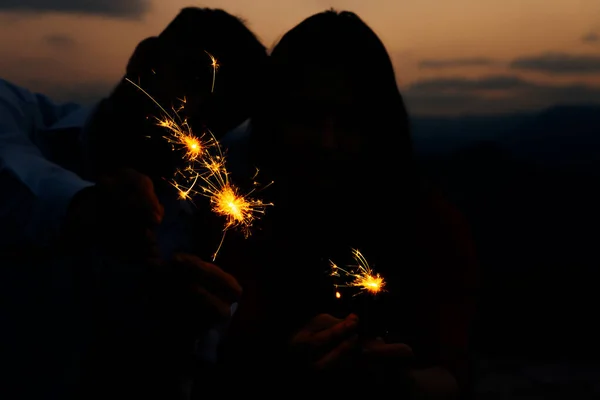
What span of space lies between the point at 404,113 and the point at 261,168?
2.29ft

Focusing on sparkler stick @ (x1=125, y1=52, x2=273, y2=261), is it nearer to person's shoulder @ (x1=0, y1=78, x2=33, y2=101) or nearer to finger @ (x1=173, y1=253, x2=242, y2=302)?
finger @ (x1=173, y1=253, x2=242, y2=302)

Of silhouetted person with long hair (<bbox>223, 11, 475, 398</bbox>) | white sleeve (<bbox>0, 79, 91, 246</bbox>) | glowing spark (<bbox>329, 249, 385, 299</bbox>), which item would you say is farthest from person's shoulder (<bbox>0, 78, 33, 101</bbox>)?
glowing spark (<bbox>329, 249, 385, 299</bbox>)

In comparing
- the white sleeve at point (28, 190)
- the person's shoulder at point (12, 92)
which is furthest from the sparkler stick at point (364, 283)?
the person's shoulder at point (12, 92)

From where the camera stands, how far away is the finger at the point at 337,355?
6.07 feet

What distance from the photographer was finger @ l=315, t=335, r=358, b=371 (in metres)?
1.85

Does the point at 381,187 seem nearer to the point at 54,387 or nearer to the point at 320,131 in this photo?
the point at 320,131

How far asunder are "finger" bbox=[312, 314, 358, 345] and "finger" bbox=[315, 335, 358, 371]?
30 millimetres

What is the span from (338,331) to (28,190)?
3.85 ft

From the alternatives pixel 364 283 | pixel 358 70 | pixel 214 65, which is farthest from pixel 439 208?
pixel 214 65

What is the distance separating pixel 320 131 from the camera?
7.88 ft

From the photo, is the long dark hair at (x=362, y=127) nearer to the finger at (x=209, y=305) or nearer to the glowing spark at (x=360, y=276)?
the glowing spark at (x=360, y=276)

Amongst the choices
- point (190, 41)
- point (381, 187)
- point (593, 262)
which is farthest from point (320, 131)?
point (593, 262)

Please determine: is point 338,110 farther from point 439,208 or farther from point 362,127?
point 439,208

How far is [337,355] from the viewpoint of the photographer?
1850mm
